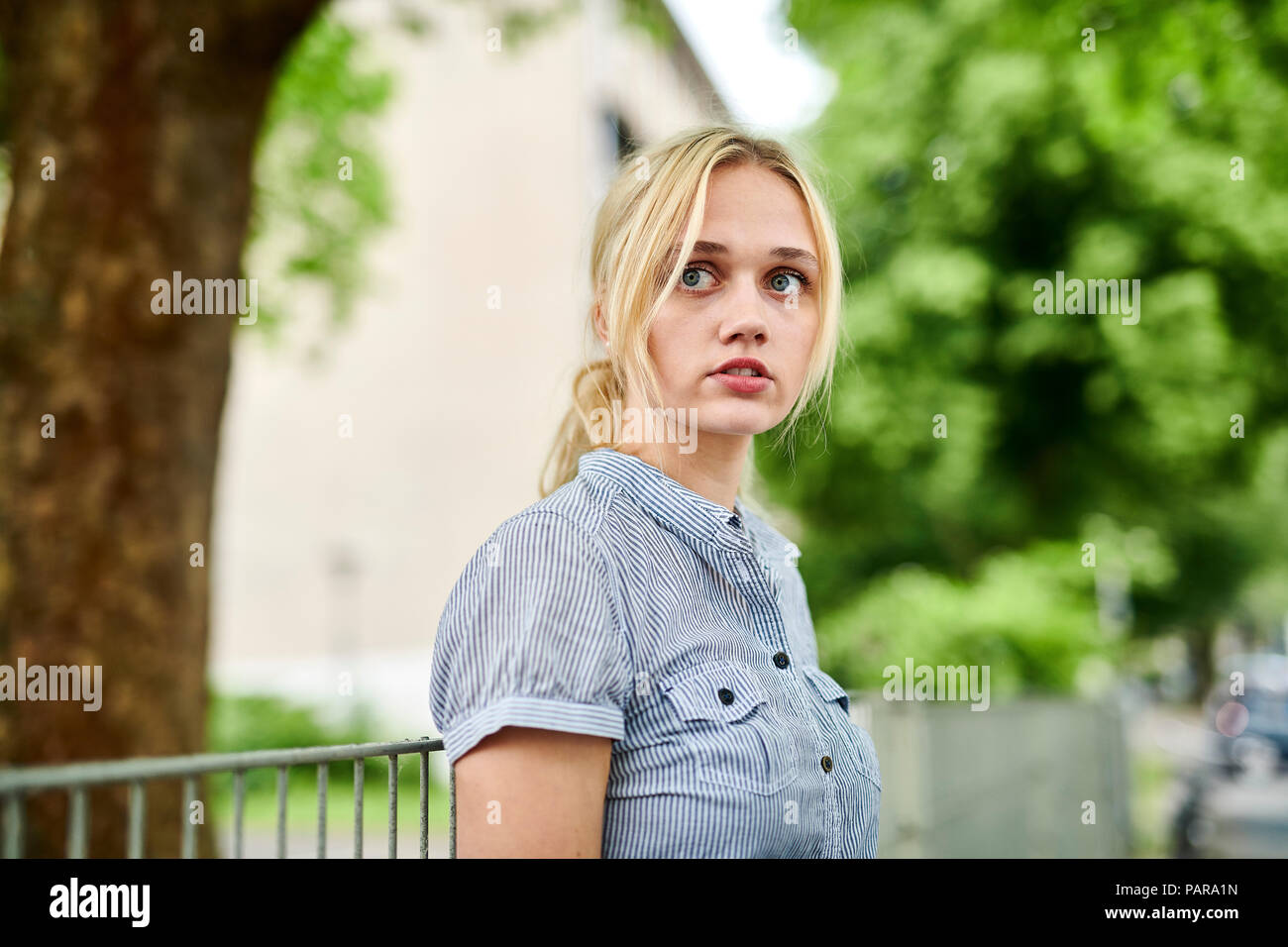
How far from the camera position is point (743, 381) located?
1673mm

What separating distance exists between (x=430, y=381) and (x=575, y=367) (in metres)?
18.0

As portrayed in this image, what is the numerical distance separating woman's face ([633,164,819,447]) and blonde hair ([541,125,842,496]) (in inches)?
1.2

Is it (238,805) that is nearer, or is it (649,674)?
(649,674)

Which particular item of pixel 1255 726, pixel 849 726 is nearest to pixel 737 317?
pixel 849 726

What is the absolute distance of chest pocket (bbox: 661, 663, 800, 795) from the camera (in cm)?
147

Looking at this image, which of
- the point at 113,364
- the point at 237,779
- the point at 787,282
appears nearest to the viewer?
the point at 787,282

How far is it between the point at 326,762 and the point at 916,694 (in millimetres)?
5509

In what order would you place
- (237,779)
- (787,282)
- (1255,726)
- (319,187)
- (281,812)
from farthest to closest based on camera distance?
Answer: (1255,726) → (319,187) → (237,779) → (281,812) → (787,282)

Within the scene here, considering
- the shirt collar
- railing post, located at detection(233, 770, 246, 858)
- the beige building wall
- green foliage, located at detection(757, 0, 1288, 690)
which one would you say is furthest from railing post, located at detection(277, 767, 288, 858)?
the beige building wall

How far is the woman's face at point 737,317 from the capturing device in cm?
167

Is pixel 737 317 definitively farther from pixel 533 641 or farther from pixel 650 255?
pixel 533 641

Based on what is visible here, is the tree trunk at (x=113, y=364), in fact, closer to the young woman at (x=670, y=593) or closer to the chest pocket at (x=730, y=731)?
the young woman at (x=670, y=593)

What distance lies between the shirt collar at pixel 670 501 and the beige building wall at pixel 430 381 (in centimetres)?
1705

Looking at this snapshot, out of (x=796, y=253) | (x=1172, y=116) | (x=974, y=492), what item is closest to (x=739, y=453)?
(x=796, y=253)
